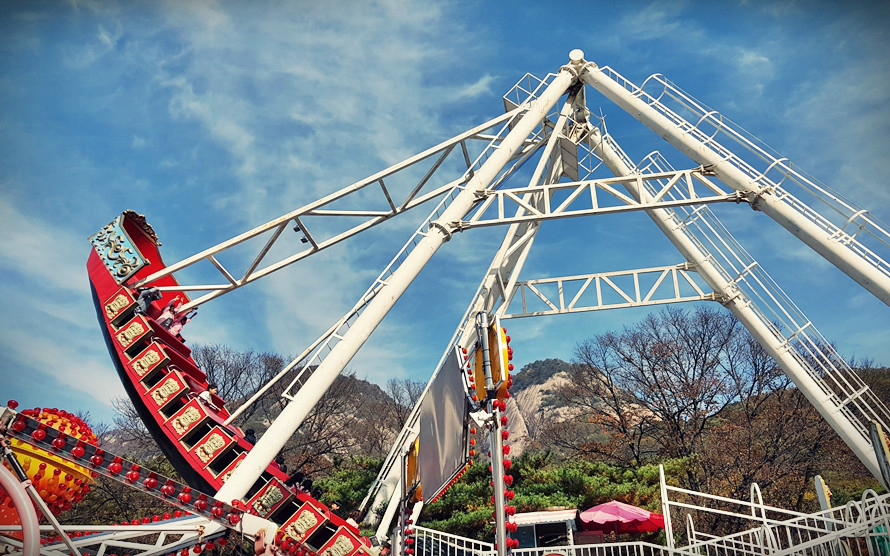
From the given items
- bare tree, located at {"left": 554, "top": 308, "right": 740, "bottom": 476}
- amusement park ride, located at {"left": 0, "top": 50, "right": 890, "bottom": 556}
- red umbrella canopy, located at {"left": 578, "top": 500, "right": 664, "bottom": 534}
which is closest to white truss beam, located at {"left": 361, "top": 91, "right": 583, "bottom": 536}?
amusement park ride, located at {"left": 0, "top": 50, "right": 890, "bottom": 556}

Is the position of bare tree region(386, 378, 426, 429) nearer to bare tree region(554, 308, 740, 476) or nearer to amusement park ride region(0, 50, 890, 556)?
bare tree region(554, 308, 740, 476)

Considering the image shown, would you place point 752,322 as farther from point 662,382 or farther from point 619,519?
point 662,382

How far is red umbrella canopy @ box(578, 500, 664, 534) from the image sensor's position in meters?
16.0

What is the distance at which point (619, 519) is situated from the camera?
15930mm

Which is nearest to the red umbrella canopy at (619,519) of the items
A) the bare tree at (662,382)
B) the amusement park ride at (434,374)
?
the amusement park ride at (434,374)

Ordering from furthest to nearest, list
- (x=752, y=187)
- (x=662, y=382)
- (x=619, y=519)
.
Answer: (x=662, y=382), (x=619, y=519), (x=752, y=187)

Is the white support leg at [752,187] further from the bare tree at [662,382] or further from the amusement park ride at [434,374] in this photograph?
the bare tree at [662,382]

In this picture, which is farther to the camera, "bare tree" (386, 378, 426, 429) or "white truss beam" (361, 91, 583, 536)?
"bare tree" (386, 378, 426, 429)

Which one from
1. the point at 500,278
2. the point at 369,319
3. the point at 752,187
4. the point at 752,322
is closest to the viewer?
the point at 369,319

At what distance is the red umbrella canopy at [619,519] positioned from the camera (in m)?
16.0

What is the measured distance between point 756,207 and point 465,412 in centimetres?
747

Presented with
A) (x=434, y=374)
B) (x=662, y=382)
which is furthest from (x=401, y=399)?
(x=434, y=374)

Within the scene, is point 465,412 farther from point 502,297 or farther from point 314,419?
point 314,419

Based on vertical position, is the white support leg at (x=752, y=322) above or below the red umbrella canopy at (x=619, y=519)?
above
